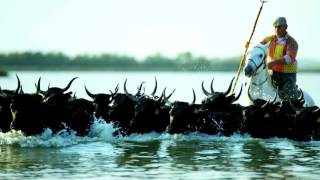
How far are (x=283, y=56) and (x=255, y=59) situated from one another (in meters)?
1.41

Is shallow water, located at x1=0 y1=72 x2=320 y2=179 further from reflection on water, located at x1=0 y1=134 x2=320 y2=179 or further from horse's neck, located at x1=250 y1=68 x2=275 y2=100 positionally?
horse's neck, located at x1=250 y1=68 x2=275 y2=100

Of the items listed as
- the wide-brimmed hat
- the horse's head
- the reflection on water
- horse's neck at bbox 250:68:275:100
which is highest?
the wide-brimmed hat

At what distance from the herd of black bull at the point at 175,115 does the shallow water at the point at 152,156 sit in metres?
0.23

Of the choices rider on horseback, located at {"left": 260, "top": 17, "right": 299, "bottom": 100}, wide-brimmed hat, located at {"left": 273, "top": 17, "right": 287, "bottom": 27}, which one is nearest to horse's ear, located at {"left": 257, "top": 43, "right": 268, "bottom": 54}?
rider on horseback, located at {"left": 260, "top": 17, "right": 299, "bottom": 100}

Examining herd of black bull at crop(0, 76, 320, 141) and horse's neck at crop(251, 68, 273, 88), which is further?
horse's neck at crop(251, 68, 273, 88)

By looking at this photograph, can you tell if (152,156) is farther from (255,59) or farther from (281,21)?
(281,21)

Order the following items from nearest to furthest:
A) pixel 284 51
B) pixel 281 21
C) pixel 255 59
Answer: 1. pixel 255 59
2. pixel 281 21
3. pixel 284 51

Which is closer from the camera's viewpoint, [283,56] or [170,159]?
[170,159]

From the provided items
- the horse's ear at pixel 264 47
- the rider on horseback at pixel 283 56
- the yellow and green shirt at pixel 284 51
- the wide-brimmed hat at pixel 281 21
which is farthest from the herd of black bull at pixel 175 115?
the wide-brimmed hat at pixel 281 21

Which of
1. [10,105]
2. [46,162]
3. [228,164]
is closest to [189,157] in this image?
[228,164]

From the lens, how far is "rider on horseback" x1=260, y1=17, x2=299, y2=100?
1072 inches

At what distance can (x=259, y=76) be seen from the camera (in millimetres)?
26359

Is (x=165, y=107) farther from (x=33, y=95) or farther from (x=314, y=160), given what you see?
(x=314, y=160)

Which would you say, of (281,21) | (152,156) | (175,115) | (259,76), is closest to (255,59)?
(259,76)
